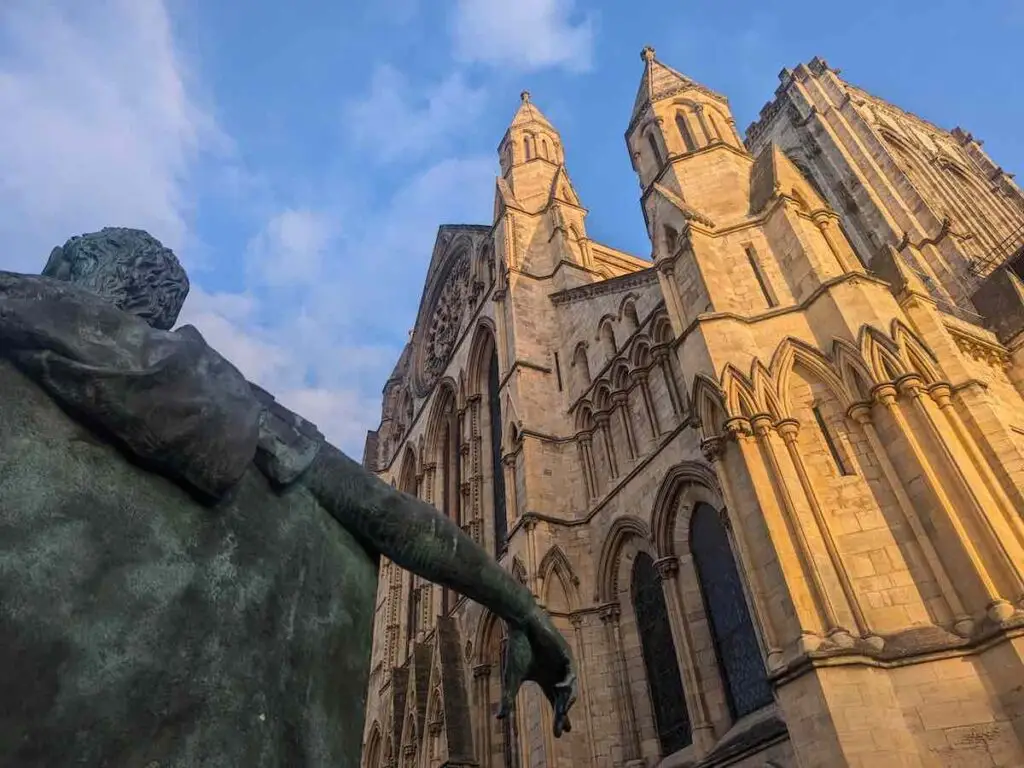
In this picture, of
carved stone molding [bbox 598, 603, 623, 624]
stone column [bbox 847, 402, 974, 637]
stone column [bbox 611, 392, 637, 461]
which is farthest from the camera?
stone column [bbox 611, 392, 637, 461]

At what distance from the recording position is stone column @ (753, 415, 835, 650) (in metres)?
6.45

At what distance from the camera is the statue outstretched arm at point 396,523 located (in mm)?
1582

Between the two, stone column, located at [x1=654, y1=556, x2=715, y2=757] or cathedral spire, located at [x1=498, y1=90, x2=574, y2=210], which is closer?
stone column, located at [x1=654, y1=556, x2=715, y2=757]

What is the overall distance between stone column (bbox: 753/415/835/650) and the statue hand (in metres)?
5.52

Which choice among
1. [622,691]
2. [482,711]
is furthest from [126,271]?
[482,711]

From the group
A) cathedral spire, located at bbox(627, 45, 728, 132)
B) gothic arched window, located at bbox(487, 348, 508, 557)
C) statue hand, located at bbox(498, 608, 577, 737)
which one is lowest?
statue hand, located at bbox(498, 608, 577, 737)

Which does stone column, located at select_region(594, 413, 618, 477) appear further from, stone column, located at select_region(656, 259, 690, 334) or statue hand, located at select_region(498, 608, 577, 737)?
statue hand, located at select_region(498, 608, 577, 737)

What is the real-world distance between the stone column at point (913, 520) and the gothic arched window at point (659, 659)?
3878 millimetres

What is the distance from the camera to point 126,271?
1.54 m

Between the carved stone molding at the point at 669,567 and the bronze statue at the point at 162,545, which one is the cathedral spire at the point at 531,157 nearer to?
the carved stone molding at the point at 669,567

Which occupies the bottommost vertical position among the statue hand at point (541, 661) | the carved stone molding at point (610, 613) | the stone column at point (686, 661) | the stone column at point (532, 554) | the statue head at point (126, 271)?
the statue hand at point (541, 661)

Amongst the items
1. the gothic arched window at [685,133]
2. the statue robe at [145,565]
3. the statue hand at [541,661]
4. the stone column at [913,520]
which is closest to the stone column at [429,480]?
the gothic arched window at [685,133]

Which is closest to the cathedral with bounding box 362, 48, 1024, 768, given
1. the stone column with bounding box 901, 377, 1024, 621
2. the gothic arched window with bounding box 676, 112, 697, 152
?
the stone column with bounding box 901, 377, 1024, 621

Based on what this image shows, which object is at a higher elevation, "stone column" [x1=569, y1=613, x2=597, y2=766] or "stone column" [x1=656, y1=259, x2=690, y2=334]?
"stone column" [x1=656, y1=259, x2=690, y2=334]
